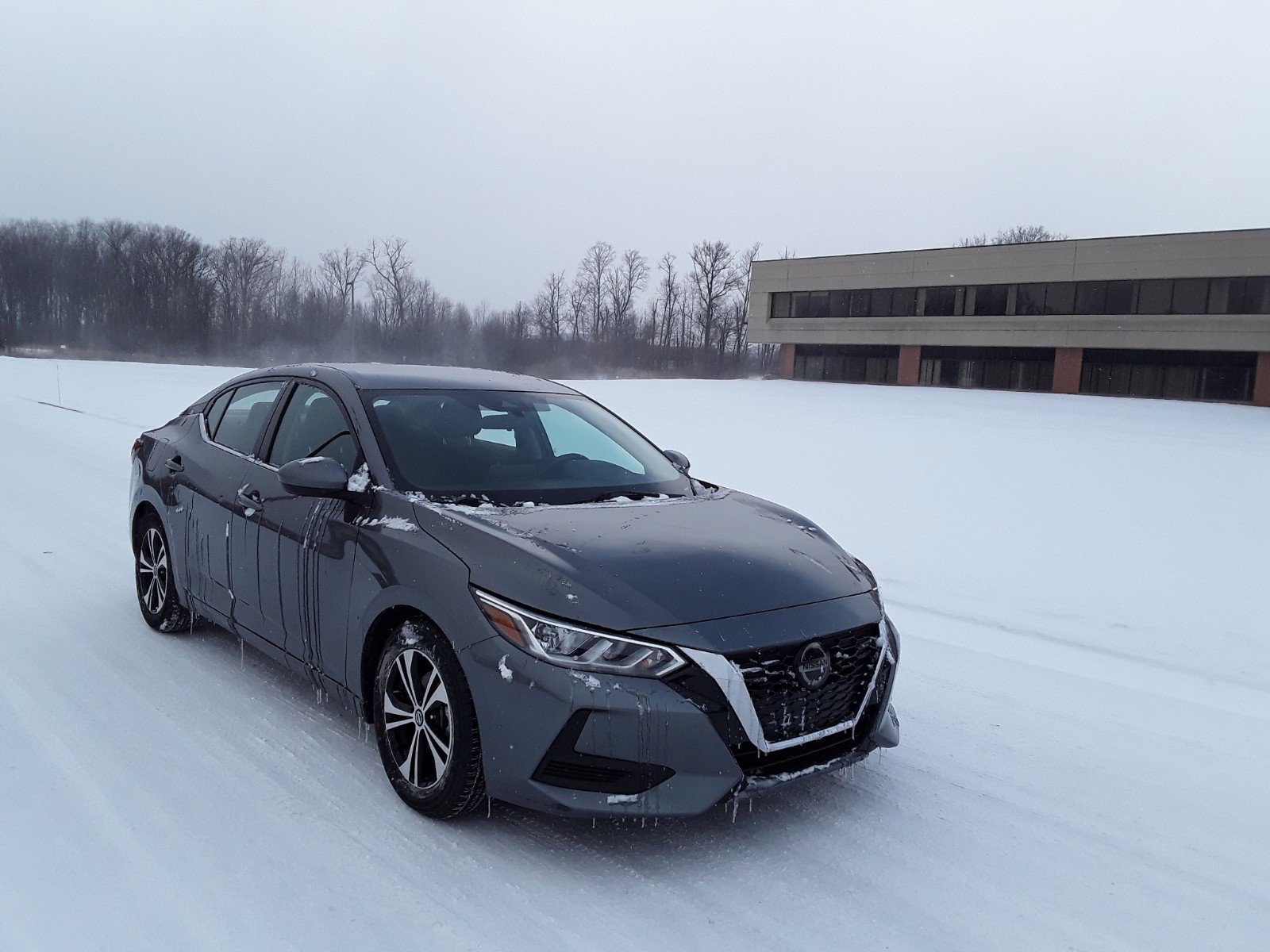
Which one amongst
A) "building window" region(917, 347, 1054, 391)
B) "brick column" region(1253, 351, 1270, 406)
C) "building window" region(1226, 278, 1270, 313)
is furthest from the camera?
"building window" region(917, 347, 1054, 391)

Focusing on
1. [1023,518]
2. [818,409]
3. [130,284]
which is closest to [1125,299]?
Answer: [818,409]

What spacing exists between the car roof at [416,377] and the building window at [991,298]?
4942 centimetres

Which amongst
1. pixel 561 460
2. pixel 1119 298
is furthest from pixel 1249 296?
pixel 561 460

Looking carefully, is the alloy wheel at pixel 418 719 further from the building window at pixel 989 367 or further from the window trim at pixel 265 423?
the building window at pixel 989 367

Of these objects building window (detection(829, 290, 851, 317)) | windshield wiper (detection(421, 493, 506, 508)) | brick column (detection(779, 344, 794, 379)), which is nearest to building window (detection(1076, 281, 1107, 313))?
building window (detection(829, 290, 851, 317))

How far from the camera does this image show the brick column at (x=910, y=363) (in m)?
52.7

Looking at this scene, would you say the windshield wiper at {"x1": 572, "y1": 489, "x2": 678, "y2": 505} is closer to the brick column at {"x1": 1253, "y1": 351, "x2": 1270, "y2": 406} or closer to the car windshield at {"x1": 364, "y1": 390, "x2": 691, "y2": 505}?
the car windshield at {"x1": 364, "y1": 390, "x2": 691, "y2": 505}

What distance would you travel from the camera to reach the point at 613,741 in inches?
111

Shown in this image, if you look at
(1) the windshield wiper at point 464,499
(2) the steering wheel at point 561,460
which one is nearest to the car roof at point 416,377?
(2) the steering wheel at point 561,460

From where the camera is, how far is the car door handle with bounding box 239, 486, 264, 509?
4242mm

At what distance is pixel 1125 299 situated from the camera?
148ft

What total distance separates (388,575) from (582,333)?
96894 millimetres

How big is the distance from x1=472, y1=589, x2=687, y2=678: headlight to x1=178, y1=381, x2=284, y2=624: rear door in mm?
2173

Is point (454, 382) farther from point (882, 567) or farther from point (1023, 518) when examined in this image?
point (1023, 518)
